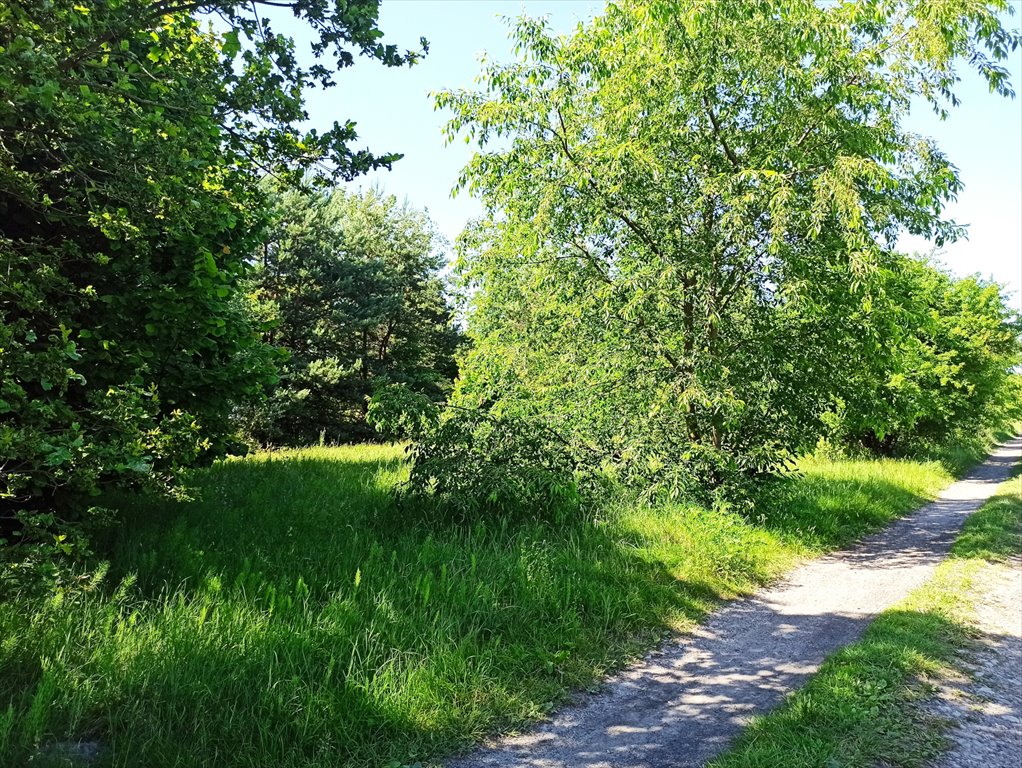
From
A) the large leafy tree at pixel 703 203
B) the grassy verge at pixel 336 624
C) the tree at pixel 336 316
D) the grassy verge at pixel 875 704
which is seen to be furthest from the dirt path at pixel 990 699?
the tree at pixel 336 316

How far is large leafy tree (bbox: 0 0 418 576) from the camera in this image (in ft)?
11.2

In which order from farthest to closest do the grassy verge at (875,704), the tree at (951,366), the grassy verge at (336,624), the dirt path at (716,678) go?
the tree at (951,366) < the dirt path at (716,678) < the grassy verge at (875,704) < the grassy verge at (336,624)

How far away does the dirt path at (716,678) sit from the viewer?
3.48 meters

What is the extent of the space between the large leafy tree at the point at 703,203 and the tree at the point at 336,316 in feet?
56.4

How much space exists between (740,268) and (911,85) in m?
3.30

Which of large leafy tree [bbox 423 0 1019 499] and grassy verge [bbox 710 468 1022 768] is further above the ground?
large leafy tree [bbox 423 0 1019 499]

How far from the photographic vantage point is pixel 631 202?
843cm

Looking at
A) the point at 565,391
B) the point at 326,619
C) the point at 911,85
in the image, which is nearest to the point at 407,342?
the point at 565,391

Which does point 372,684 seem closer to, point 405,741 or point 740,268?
point 405,741

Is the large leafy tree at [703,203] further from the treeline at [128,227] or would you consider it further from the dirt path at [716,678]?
the treeline at [128,227]

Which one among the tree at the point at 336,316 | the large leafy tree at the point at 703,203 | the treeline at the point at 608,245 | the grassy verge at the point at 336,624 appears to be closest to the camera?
the grassy verge at the point at 336,624

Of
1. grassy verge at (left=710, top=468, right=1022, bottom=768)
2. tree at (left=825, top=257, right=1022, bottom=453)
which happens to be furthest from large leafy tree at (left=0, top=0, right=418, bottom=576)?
tree at (left=825, top=257, right=1022, bottom=453)

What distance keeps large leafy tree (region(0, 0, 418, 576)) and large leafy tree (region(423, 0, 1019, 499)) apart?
402 cm

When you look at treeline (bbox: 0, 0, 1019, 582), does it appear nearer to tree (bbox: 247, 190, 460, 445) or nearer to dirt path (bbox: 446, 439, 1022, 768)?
dirt path (bbox: 446, 439, 1022, 768)
